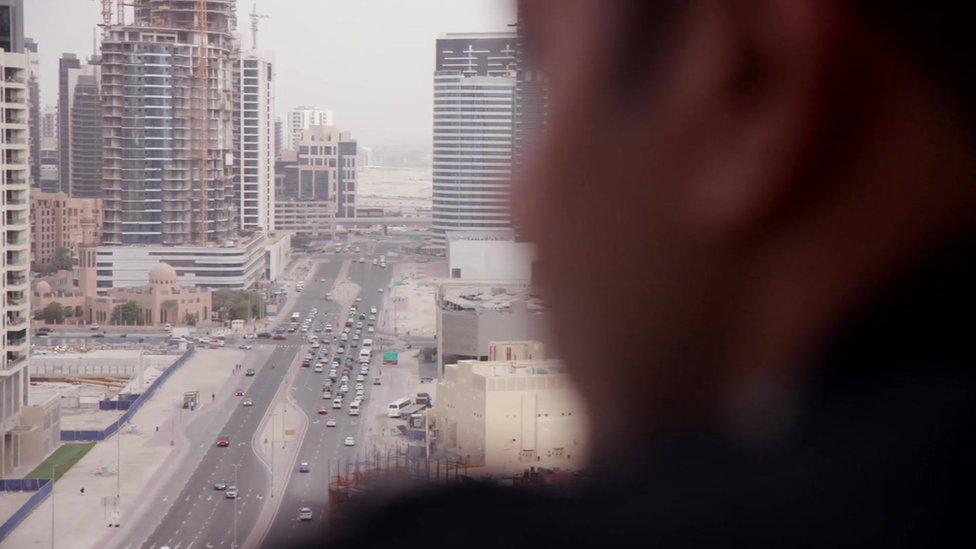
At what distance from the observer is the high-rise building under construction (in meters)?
10.1

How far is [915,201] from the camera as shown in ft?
0.75

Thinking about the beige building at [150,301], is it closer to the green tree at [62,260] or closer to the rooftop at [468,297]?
the green tree at [62,260]

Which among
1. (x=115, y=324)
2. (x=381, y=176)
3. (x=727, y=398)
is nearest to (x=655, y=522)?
(x=727, y=398)

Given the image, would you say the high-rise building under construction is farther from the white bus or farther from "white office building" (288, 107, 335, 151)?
"white office building" (288, 107, 335, 151)

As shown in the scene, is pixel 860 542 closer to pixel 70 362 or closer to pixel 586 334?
pixel 586 334

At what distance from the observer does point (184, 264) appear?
1029cm

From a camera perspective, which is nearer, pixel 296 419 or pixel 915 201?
pixel 915 201

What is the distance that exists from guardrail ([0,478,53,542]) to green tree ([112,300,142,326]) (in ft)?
14.6

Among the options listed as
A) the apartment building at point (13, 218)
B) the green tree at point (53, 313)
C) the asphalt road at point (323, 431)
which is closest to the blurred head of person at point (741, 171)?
the asphalt road at point (323, 431)

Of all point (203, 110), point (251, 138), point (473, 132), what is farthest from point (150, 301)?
point (473, 132)

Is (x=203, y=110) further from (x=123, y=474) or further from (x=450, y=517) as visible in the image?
(x=450, y=517)

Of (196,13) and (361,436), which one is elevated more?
(196,13)

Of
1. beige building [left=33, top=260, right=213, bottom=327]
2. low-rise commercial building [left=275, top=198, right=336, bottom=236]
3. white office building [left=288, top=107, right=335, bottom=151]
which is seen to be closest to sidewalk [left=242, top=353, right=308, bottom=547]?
beige building [left=33, top=260, right=213, bottom=327]

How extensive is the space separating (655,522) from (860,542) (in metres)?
0.03
